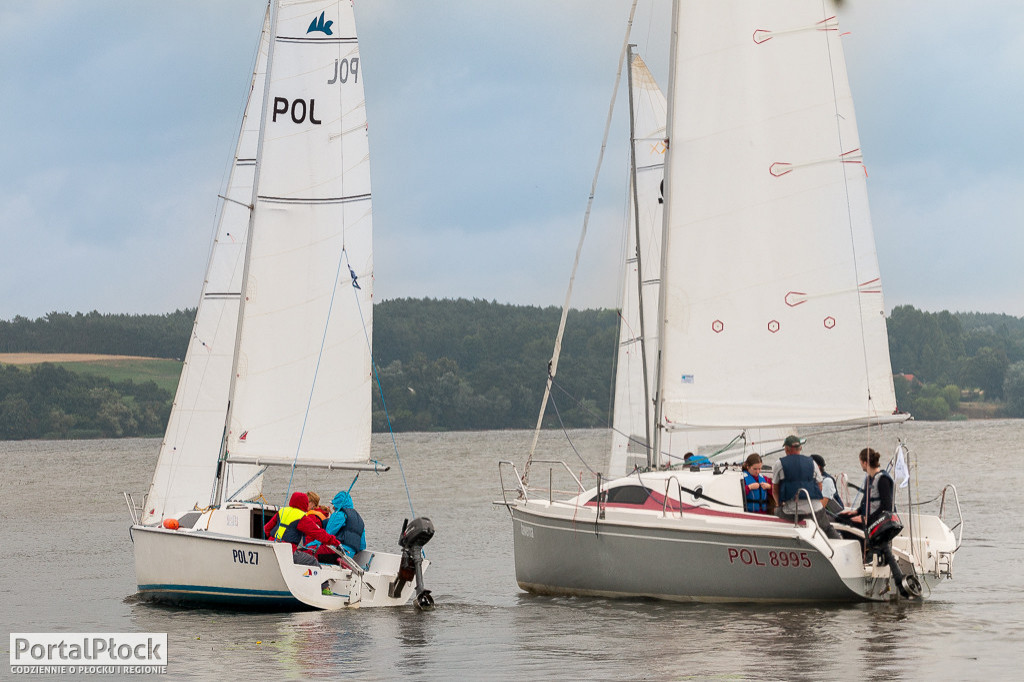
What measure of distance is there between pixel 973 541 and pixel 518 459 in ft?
167

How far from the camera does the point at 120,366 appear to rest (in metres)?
126

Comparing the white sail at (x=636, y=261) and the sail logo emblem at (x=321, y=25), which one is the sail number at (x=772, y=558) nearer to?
the sail logo emblem at (x=321, y=25)

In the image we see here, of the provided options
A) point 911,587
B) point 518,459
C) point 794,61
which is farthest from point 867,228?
point 518,459

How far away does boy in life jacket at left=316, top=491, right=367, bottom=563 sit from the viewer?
1773 centimetres

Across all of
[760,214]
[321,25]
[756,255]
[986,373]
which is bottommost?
[756,255]

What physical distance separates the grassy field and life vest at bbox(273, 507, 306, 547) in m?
108

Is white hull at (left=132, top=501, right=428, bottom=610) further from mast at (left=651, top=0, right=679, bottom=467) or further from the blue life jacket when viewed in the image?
mast at (left=651, top=0, right=679, bottom=467)

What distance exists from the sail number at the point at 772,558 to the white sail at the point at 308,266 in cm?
621

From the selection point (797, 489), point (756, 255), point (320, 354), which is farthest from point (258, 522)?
point (756, 255)

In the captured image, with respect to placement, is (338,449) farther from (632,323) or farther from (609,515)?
(632,323)

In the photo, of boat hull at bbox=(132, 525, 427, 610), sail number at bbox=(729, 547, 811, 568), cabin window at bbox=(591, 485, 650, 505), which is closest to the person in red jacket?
boat hull at bbox=(132, 525, 427, 610)

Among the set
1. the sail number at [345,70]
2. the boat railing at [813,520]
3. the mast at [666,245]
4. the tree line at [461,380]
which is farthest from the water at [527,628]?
the tree line at [461,380]

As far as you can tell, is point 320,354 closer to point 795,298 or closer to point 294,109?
point 294,109

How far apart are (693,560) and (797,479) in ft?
5.39
